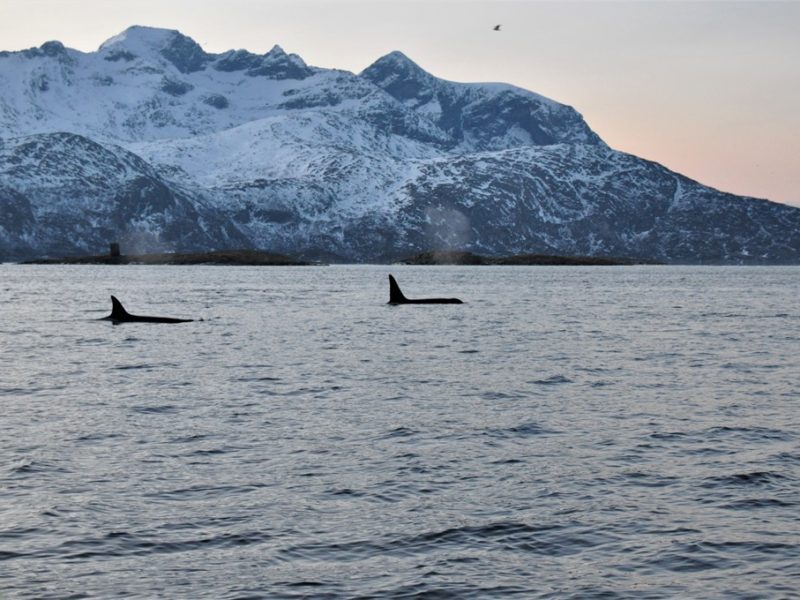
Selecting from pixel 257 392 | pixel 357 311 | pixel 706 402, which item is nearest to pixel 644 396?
pixel 706 402

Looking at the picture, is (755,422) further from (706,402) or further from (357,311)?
(357,311)

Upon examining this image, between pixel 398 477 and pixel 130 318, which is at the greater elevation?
pixel 398 477

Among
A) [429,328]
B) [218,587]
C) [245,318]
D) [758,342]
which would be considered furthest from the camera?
[245,318]

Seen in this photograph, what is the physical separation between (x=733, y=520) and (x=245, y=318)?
77367mm

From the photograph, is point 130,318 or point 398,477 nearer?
point 398,477

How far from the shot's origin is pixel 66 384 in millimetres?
43844

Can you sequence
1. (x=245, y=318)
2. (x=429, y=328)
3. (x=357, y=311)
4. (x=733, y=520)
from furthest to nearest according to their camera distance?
(x=357, y=311), (x=245, y=318), (x=429, y=328), (x=733, y=520)

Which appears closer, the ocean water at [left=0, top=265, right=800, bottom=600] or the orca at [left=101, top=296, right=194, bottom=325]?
the ocean water at [left=0, top=265, right=800, bottom=600]

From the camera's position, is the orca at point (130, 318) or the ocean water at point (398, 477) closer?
the ocean water at point (398, 477)

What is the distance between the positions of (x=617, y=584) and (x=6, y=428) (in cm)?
2153

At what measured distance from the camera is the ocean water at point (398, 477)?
696 inches

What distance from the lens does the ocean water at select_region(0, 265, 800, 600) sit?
696 inches

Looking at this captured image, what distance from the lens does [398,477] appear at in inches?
981

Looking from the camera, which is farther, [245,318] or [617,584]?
[245,318]
